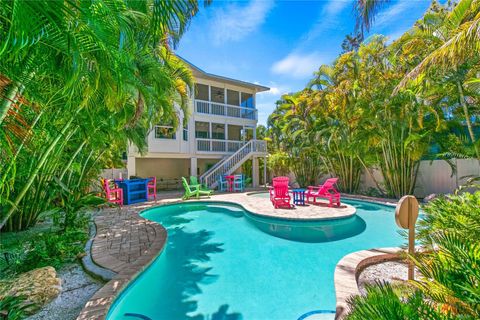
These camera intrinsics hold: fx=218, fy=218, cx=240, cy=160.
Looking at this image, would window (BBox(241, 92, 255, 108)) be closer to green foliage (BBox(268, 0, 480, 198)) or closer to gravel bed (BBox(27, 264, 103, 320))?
green foliage (BBox(268, 0, 480, 198))

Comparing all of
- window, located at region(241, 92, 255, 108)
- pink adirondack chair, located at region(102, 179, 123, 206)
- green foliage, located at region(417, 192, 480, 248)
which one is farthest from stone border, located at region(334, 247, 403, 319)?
window, located at region(241, 92, 255, 108)

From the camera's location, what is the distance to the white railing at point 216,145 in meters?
16.6

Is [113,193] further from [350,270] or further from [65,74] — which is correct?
[350,270]

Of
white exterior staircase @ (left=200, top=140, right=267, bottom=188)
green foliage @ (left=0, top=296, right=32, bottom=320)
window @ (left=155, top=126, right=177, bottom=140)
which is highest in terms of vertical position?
window @ (left=155, top=126, right=177, bottom=140)

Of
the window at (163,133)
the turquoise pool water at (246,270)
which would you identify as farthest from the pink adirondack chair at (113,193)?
the window at (163,133)

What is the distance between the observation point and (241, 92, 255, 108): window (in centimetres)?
1925

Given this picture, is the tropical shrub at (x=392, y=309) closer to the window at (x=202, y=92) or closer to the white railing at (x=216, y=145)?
the white railing at (x=216, y=145)

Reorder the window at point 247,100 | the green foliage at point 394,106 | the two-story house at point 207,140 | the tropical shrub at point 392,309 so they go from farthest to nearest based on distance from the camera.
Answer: the window at point 247,100
the two-story house at point 207,140
the green foliage at point 394,106
the tropical shrub at point 392,309

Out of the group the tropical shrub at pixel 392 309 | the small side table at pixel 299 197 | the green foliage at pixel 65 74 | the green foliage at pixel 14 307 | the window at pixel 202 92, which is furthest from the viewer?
the window at pixel 202 92

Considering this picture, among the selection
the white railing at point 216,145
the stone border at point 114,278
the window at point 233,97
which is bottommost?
the stone border at point 114,278

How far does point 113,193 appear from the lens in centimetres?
1062

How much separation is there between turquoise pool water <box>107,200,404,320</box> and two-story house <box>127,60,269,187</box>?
8.03 m

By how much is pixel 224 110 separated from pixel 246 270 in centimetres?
1454

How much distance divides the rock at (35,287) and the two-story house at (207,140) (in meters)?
11.7
